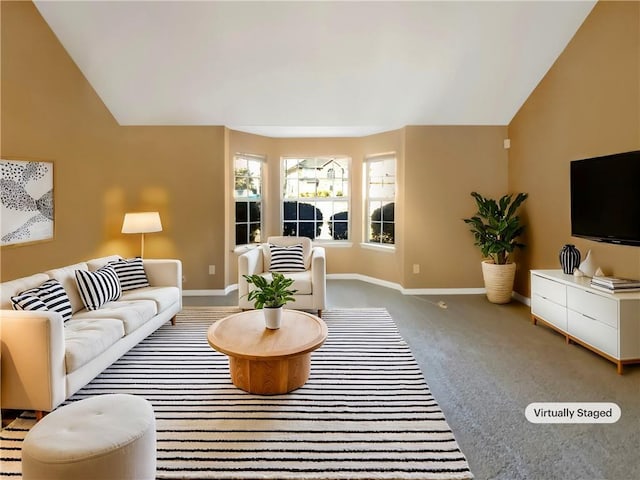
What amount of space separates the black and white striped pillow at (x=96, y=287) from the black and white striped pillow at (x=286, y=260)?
1770 mm

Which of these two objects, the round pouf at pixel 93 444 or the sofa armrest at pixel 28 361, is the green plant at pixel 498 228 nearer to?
the round pouf at pixel 93 444

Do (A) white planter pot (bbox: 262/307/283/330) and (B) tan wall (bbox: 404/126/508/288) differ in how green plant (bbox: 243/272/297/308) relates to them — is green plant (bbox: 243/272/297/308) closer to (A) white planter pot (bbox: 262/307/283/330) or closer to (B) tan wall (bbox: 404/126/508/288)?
(A) white planter pot (bbox: 262/307/283/330)

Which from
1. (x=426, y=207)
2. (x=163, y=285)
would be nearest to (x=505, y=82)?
(x=426, y=207)

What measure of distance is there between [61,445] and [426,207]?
484cm

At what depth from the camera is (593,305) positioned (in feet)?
9.93

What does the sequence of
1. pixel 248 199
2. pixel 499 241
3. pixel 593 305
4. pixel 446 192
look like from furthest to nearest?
pixel 248 199
pixel 446 192
pixel 499 241
pixel 593 305

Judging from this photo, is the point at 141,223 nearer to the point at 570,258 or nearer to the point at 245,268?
the point at 245,268

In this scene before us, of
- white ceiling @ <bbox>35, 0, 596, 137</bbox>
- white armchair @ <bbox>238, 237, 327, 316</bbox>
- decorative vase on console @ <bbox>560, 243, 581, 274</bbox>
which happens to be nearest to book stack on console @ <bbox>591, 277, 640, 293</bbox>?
decorative vase on console @ <bbox>560, 243, 581, 274</bbox>

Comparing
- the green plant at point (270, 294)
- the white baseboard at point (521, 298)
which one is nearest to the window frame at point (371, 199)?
the white baseboard at point (521, 298)

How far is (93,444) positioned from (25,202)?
129 inches

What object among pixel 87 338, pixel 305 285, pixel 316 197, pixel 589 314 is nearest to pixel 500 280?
pixel 589 314

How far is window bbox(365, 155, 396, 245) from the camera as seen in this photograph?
5.88 m

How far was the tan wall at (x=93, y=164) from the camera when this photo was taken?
359 cm

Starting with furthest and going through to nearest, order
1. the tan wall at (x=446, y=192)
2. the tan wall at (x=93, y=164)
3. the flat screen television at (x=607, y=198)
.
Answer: the tan wall at (x=446, y=192), the tan wall at (x=93, y=164), the flat screen television at (x=607, y=198)
